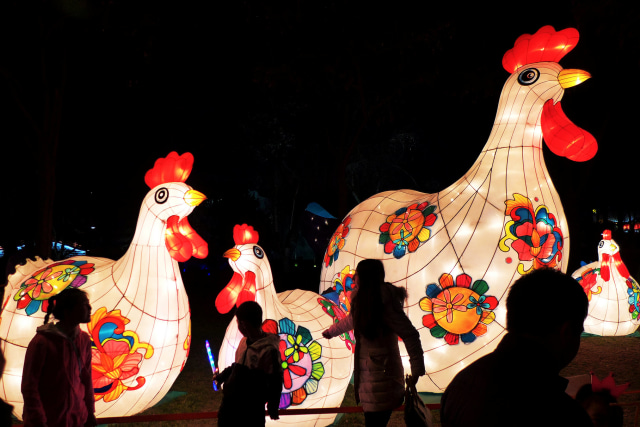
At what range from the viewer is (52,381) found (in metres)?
3.08

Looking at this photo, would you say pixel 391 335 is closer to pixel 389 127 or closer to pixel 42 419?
pixel 42 419

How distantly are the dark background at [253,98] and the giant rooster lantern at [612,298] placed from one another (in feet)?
6.30

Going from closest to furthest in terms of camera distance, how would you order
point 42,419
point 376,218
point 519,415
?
point 519,415
point 42,419
point 376,218

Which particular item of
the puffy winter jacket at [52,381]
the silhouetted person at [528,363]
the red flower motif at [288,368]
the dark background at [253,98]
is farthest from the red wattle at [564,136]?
the puffy winter jacket at [52,381]

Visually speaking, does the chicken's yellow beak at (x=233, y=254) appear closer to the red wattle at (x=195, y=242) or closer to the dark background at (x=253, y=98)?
the red wattle at (x=195, y=242)

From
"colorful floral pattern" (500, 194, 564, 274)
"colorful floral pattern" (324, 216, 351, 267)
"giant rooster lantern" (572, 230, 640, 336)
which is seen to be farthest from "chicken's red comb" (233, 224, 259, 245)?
"giant rooster lantern" (572, 230, 640, 336)

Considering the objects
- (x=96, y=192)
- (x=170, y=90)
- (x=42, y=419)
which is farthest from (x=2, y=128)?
(x=42, y=419)

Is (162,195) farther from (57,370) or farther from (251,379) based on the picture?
(251,379)

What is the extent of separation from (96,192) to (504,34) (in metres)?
13.7

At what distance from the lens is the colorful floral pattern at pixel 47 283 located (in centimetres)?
452

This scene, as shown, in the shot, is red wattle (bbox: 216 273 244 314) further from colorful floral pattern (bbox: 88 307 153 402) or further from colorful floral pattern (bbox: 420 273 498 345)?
colorful floral pattern (bbox: 420 273 498 345)

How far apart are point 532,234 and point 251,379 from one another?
139 inches

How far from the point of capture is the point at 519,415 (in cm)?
143

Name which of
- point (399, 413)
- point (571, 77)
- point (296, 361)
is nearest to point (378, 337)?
point (296, 361)
